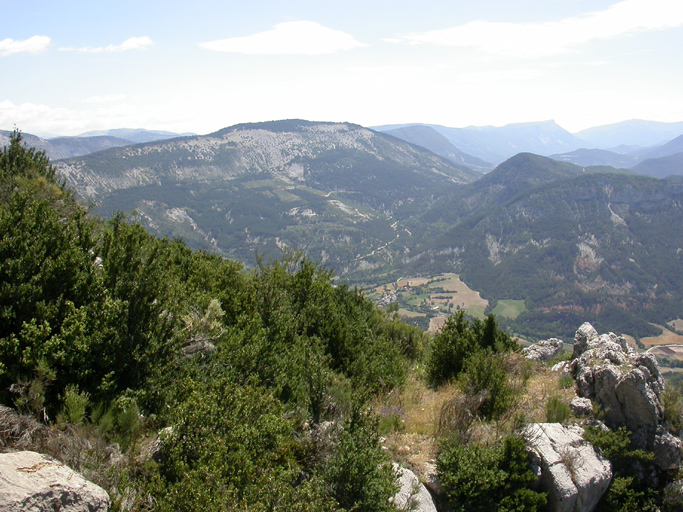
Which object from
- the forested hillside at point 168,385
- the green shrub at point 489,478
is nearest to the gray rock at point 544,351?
the green shrub at point 489,478

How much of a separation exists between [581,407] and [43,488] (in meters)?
11.2

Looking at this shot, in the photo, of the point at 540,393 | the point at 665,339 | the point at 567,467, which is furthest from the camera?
the point at 665,339

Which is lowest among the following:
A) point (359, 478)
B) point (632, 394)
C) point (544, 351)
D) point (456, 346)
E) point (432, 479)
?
point (544, 351)

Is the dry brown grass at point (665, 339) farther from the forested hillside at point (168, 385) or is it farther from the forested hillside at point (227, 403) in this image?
the forested hillside at point (168, 385)

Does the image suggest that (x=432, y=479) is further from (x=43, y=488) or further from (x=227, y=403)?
(x=43, y=488)

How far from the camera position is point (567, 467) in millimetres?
8703

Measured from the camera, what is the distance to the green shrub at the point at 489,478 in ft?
25.6

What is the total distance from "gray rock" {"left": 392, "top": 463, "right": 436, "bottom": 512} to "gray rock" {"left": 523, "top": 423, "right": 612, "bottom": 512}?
2.71 meters

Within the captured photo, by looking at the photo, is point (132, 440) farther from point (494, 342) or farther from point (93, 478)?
point (494, 342)

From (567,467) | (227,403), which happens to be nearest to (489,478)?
(567,467)

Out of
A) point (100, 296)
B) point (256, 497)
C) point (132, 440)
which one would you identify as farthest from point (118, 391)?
point (256, 497)

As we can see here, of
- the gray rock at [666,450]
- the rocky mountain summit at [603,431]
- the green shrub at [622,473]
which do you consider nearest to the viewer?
A: the rocky mountain summit at [603,431]

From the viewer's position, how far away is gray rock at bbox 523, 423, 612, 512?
8.36m

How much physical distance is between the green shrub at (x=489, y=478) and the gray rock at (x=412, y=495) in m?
0.51
